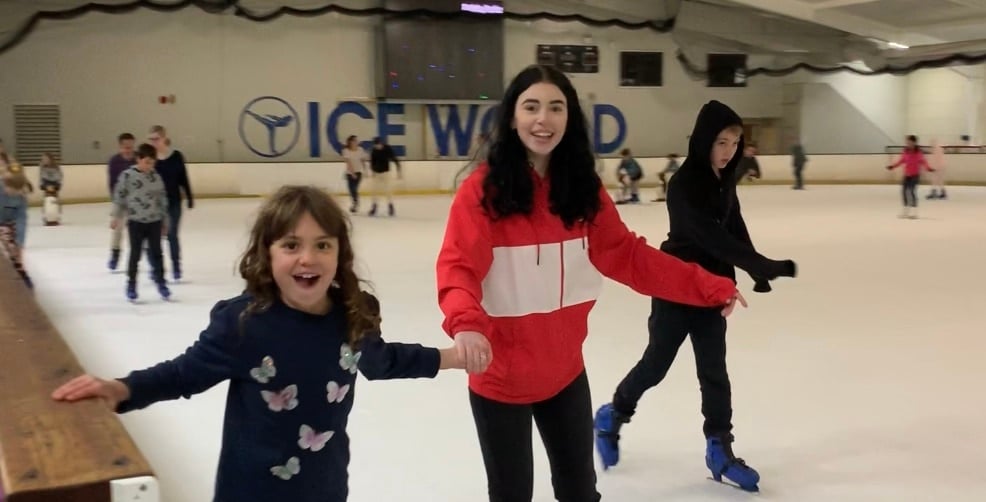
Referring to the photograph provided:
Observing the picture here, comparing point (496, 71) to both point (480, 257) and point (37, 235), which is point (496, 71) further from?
point (480, 257)

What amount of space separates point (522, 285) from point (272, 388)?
62 cm

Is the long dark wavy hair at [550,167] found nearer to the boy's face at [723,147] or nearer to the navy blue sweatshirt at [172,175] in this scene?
the boy's face at [723,147]

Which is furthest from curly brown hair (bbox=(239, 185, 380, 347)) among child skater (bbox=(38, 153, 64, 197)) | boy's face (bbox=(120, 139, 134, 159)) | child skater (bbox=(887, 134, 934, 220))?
child skater (bbox=(887, 134, 934, 220))

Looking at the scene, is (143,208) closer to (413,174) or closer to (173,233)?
(173,233)

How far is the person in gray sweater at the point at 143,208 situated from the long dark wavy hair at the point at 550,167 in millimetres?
4618

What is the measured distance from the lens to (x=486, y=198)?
1.97m

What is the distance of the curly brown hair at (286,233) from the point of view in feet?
5.27

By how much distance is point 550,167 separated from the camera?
2.05 meters

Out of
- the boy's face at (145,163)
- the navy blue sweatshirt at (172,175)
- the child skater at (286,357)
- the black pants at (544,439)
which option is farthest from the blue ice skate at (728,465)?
the navy blue sweatshirt at (172,175)

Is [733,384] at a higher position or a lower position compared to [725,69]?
lower

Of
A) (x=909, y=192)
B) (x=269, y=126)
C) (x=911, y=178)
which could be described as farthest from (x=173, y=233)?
(x=269, y=126)

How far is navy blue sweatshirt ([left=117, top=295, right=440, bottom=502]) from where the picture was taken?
1.56 meters

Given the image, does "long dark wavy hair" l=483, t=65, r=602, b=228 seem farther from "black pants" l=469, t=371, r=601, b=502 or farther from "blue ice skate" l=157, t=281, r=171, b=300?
"blue ice skate" l=157, t=281, r=171, b=300

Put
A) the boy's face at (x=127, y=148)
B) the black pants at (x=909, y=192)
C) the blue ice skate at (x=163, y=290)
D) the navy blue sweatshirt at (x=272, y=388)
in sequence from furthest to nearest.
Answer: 1. the black pants at (x=909, y=192)
2. the boy's face at (x=127, y=148)
3. the blue ice skate at (x=163, y=290)
4. the navy blue sweatshirt at (x=272, y=388)
